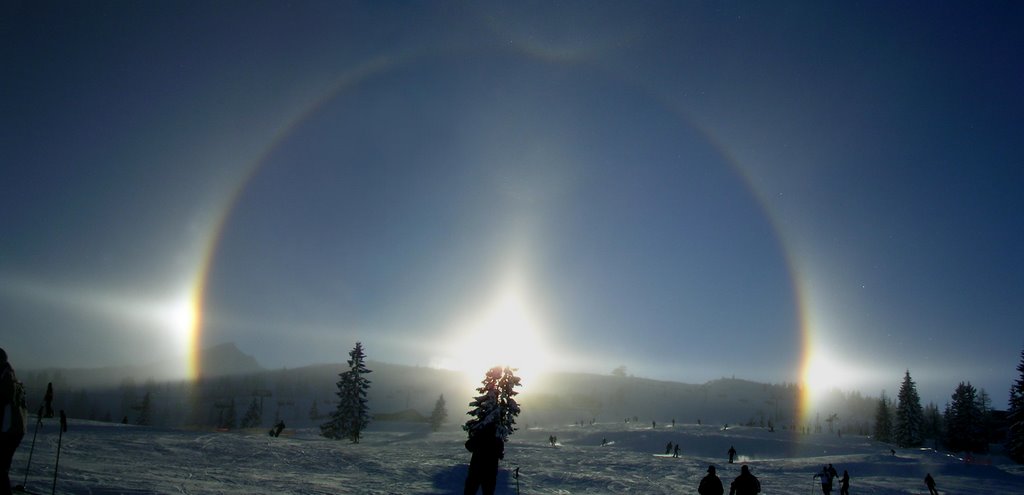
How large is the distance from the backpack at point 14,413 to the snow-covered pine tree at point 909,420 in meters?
94.4

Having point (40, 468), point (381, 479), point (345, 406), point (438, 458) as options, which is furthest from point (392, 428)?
point (40, 468)

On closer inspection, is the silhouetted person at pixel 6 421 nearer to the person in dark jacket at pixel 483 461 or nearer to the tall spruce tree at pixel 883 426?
the person in dark jacket at pixel 483 461

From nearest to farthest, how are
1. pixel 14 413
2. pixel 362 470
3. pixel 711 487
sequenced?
pixel 14 413
pixel 711 487
pixel 362 470

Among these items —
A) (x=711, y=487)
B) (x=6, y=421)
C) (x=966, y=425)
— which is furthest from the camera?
(x=966, y=425)

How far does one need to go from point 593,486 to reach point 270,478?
1681 centimetres

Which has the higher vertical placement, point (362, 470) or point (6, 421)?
point (6, 421)

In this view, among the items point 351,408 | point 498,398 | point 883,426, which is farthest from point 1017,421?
point 351,408

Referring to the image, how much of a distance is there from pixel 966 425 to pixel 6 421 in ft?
314

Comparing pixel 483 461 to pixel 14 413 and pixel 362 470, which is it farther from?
pixel 362 470

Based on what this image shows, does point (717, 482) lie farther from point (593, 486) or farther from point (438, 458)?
point (438, 458)

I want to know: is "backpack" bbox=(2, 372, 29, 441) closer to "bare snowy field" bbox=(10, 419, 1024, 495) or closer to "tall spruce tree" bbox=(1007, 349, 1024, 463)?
"bare snowy field" bbox=(10, 419, 1024, 495)


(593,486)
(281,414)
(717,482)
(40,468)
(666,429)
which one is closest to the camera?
Answer: (717,482)

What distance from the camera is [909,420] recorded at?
7731 centimetres

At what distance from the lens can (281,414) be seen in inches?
7328
